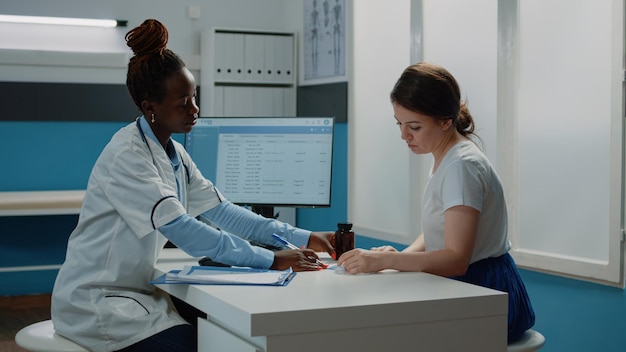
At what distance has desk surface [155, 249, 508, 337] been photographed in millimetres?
1468

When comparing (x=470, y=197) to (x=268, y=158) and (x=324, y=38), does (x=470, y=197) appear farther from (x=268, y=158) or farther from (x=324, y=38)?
(x=324, y=38)

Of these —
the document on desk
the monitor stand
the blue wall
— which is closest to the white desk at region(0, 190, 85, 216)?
the blue wall

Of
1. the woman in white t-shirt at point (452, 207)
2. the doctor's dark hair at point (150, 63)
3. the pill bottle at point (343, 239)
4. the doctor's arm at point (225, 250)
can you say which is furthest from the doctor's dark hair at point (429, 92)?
the doctor's dark hair at point (150, 63)

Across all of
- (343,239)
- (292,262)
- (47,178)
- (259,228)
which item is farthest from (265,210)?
(47,178)

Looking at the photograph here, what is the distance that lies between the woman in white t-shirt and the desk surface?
0.07 m

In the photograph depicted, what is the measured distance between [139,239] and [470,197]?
0.81 meters

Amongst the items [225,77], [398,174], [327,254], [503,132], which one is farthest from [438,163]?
[225,77]

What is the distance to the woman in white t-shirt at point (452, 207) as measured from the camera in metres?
1.93

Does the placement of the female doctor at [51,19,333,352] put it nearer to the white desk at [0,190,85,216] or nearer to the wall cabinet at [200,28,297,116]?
the white desk at [0,190,85,216]

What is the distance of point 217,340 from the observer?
1.69m

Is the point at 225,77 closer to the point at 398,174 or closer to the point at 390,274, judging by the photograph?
the point at 398,174

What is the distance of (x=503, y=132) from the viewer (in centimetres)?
329

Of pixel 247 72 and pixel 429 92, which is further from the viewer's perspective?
pixel 247 72

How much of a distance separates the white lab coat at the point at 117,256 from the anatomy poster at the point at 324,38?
2.77 metres
